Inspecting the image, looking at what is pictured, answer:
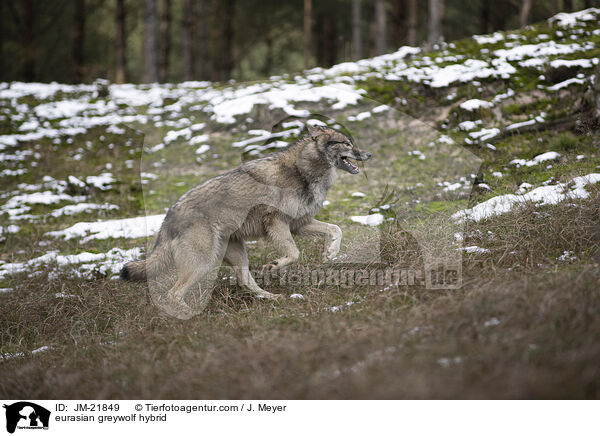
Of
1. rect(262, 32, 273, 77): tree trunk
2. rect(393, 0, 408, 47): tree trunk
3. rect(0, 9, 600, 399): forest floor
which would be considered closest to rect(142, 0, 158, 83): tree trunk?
rect(0, 9, 600, 399): forest floor

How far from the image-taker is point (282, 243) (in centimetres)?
479

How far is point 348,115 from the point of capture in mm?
9219

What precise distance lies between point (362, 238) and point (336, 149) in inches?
49.3

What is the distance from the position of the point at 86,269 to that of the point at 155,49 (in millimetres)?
14045

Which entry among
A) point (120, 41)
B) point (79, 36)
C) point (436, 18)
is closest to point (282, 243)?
point (436, 18)

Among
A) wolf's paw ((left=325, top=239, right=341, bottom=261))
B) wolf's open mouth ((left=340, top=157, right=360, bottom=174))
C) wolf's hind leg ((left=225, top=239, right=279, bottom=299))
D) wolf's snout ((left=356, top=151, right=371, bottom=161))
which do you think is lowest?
wolf's hind leg ((left=225, top=239, right=279, bottom=299))

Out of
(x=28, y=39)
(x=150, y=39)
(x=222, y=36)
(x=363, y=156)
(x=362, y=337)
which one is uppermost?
(x=222, y=36)

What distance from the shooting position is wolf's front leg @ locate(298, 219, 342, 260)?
16.2 feet

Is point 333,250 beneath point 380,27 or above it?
beneath

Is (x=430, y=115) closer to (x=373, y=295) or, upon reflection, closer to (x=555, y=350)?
(x=373, y=295)

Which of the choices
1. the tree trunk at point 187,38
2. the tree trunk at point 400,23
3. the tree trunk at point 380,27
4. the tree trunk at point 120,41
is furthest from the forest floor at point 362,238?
the tree trunk at point 187,38

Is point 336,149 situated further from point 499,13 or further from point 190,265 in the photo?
point 499,13

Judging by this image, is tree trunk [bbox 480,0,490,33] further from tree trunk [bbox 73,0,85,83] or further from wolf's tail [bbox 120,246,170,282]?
wolf's tail [bbox 120,246,170,282]
